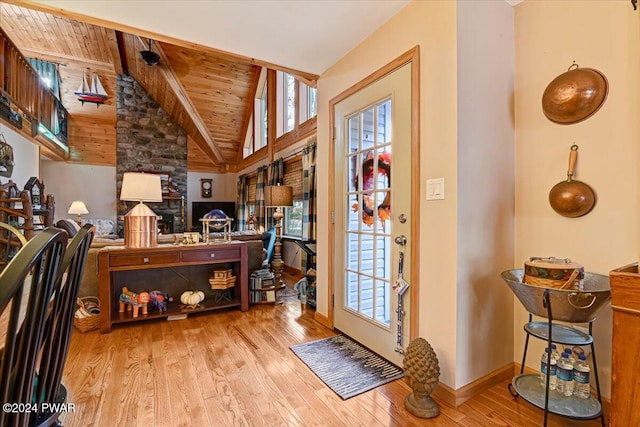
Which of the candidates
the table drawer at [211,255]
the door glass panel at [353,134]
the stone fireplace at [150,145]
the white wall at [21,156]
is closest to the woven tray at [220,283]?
the table drawer at [211,255]

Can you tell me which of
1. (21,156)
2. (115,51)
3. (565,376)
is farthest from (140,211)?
(115,51)

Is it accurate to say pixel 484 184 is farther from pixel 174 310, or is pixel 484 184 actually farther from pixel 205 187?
pixel 205 187

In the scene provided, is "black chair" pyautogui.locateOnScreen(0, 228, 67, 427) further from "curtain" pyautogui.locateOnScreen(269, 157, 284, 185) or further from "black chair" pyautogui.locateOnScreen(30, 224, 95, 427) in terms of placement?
"curtain" pyautogui.locateOnScreen(269, 157, 284, 185)

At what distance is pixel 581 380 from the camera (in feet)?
4.85

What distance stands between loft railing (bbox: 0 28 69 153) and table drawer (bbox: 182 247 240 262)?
12.3 ft

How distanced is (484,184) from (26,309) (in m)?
1.92

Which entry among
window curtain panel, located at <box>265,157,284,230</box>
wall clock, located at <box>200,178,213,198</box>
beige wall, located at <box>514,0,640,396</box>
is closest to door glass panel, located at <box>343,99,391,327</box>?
beige wall, located at <box>514,0,640,396</box>

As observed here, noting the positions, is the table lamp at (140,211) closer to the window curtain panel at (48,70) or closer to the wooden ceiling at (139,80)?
the wooden ceiling at (139,80)

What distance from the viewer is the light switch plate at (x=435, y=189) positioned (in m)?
1.70

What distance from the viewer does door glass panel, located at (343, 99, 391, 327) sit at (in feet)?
6.92

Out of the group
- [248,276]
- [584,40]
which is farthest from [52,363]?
[584,40]

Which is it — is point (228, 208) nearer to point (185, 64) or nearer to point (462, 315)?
point (185, 64)

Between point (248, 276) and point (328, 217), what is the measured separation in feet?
3.99

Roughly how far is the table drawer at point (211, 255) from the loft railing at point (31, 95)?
3.75m
